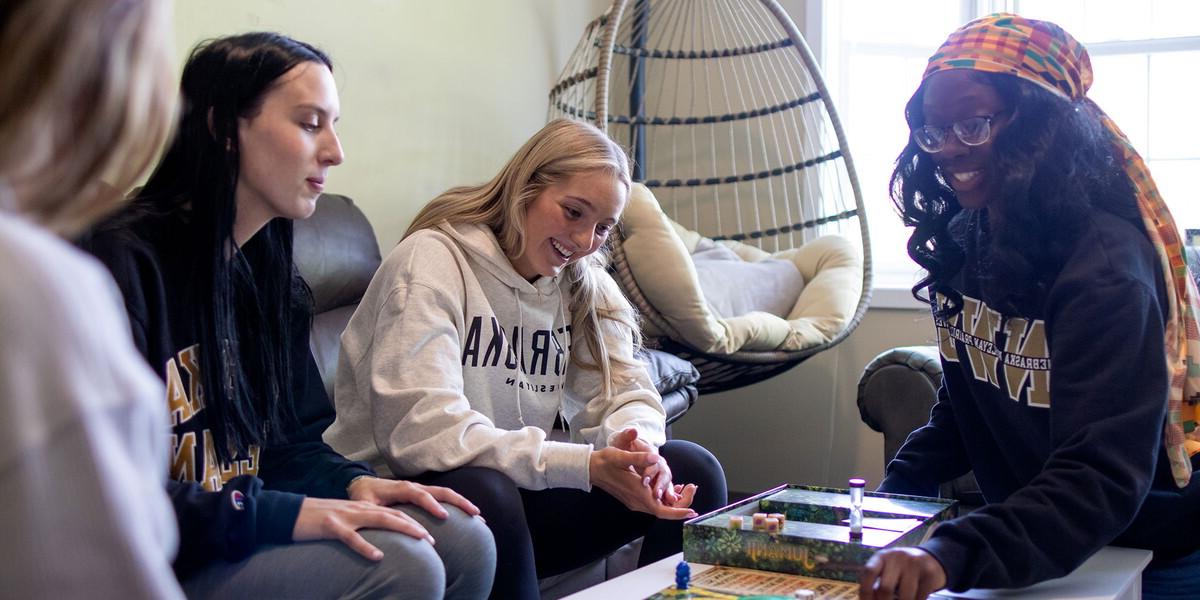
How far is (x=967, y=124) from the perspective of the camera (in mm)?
1385

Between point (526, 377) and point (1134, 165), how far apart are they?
35.1 inches

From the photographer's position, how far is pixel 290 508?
1.17 meters

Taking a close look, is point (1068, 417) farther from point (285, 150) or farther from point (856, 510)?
point (285, 150)

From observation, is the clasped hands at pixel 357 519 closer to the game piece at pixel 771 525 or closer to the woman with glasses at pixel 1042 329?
the game piece at pixel 771 525

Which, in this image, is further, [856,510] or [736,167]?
[736,167]

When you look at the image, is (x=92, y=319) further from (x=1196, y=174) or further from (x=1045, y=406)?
(x=1196, y=174)

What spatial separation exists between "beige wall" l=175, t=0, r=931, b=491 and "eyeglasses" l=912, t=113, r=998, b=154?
1419mm

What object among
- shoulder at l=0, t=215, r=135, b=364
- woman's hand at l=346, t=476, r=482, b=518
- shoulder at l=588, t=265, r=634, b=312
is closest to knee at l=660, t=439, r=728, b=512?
shoulder at l=588, t=265, r=634, b=312

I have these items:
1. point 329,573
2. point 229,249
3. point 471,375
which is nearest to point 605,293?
point 471,375

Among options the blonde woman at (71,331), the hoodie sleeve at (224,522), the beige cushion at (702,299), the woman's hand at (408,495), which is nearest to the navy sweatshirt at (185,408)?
the hoodie sleeve at (224,522)

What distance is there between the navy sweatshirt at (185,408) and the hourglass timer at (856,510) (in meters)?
0.58

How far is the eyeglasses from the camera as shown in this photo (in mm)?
1377

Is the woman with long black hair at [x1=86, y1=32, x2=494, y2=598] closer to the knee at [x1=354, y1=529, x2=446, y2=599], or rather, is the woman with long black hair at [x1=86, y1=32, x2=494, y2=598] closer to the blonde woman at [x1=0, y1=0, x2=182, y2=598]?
the knee at [x1=354, y1=529, x2=446, y2=599]

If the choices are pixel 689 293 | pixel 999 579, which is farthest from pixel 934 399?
pixel 999 579
